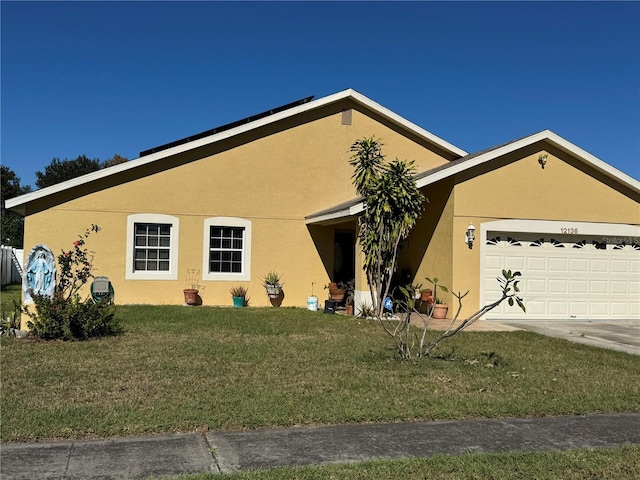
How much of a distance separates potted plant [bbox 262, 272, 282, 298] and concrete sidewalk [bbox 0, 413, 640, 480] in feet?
36.2

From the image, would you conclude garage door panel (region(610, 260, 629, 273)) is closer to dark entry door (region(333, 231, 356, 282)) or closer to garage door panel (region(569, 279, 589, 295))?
garage door panel (region(569, 279, 589, 295))

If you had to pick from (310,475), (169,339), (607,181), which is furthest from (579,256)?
(310,475)

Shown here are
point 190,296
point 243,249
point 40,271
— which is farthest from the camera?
point 243,249

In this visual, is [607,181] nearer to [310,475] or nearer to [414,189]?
[414,189]

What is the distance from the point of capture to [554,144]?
14.6m

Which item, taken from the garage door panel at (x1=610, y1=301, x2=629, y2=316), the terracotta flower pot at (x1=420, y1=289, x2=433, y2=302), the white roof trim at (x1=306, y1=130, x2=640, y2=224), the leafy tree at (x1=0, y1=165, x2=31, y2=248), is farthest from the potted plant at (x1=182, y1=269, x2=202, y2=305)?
the leafy tree at (x1=0, y1=165, x2=31, y2=248)

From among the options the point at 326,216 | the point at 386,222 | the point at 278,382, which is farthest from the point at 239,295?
the point at 278,382

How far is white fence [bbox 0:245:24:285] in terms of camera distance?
26836mm

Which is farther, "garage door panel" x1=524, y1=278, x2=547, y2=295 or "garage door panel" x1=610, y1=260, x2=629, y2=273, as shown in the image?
"garage door panel" x1=610, y1=260, x2=629, y2=273

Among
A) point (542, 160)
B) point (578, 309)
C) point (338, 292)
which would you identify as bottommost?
point (578, 309)

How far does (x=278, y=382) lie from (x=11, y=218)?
150 feet

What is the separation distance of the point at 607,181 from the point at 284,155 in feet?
30.1

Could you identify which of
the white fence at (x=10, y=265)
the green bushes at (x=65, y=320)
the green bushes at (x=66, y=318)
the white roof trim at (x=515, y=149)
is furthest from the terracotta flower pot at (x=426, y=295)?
the white fence at (x=10, y=265)

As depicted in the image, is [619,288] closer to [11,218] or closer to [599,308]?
[599,308]
